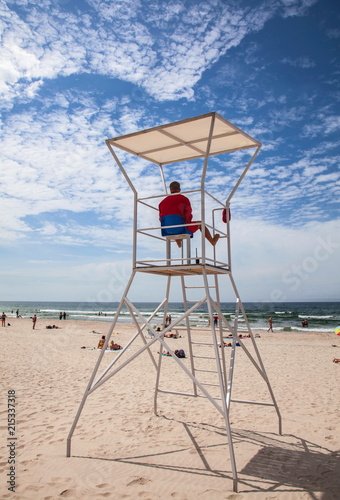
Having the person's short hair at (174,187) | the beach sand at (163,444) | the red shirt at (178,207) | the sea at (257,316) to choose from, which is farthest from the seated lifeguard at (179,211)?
the beach sand at (163,444)

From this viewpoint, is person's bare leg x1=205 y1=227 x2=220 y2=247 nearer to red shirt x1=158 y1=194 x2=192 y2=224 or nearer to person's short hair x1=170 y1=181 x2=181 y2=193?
red shirt x1=158 y1=194 x2=192 y2=224

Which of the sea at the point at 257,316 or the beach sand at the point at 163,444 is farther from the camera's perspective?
the sea at the point at 257,316

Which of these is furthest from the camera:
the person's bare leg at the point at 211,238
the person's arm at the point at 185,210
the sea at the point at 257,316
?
the sea at the point at 257,316

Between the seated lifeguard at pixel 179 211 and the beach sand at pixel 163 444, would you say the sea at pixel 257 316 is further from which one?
the seated lifeguard at pixel 179 211

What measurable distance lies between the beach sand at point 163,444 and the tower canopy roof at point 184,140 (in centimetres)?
458

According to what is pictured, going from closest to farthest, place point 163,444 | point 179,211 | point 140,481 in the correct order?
point 140,481 → point 179,211 → point 163,444

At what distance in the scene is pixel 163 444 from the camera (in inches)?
220

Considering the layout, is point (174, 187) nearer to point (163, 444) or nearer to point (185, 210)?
point (185, 210)

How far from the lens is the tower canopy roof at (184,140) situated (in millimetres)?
5062

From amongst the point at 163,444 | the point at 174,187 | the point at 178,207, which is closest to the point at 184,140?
the point at 174,187

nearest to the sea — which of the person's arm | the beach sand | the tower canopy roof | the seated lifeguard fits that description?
the beach sand

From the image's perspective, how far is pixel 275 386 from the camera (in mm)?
10414

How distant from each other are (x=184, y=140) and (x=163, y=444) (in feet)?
15.9

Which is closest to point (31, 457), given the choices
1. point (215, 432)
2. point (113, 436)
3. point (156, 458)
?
point (113, 436)
